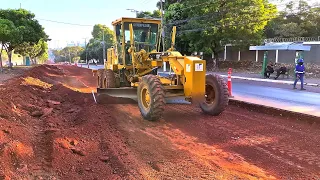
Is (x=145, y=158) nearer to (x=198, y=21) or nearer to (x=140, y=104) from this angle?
(x=140, y=104)

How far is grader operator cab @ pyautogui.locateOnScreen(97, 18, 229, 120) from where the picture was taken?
8180 millimetres

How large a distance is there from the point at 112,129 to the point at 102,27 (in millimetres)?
112096

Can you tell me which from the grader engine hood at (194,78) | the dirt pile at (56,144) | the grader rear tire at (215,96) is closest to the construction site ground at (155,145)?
the dirt pile at (56,144)

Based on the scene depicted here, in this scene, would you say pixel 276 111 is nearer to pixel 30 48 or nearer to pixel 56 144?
pixel 56 144

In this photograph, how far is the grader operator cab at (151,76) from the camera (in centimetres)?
818

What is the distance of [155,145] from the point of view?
6320 millimetres

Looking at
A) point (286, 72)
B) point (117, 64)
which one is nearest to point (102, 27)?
point (286, 72)

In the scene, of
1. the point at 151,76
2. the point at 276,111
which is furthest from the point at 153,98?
the point at 276,111

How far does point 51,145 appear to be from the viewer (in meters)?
5.80

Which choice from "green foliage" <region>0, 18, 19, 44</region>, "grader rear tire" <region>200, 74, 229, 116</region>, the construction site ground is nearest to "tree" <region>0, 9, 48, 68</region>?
"green foliage" <region>0, 18, 19, 44</region>

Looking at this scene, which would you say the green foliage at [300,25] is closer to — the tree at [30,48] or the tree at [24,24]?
the tree at [24,24]

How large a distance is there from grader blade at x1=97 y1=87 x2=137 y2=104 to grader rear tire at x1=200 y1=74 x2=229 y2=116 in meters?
2.41

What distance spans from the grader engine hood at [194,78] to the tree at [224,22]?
80.6ft

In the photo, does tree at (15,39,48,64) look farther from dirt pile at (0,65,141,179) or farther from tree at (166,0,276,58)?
dirt pile at (0,65,141,179)
